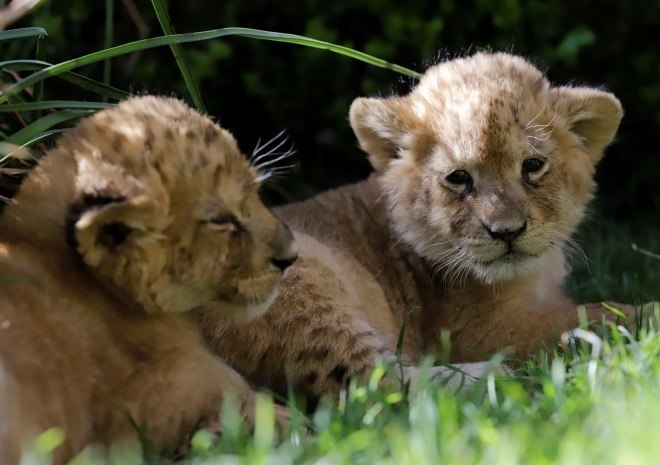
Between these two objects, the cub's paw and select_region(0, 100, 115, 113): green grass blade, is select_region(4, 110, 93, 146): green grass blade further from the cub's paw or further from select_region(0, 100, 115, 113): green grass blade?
the cub's paw

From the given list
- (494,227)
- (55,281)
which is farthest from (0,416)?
(494,227)

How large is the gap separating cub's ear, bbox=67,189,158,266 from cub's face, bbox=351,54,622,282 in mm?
1683

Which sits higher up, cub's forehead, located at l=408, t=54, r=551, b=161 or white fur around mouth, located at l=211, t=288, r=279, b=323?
cub's forehead, located at l=408, t=54, r=551, b=161

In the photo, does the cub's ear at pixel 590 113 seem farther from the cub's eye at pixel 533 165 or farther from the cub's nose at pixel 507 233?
the cub's nose at pixel 507 233

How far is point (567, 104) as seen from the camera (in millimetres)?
4777

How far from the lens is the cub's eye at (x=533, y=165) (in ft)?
15.0

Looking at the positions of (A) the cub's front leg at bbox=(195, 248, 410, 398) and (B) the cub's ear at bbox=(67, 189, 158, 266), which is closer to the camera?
(B) the cub's ear at bbox=(67, 189, 158, 266)

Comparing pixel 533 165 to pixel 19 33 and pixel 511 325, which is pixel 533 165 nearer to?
pixel 511 325

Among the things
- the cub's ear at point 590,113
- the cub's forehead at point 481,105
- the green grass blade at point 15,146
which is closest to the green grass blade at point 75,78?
the green grass blade at point 15,146

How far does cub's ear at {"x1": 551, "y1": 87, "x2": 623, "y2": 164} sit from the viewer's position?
4789 millimetres

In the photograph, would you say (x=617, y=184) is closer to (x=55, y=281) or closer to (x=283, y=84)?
(x=283, y=84)

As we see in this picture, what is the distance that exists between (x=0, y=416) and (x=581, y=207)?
277 centimetres

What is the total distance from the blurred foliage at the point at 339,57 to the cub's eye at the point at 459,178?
69.3 inches

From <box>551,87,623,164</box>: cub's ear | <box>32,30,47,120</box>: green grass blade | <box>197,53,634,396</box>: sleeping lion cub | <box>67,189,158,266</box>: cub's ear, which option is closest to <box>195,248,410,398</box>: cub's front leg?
<box>197,53,634,396</box>: sleeping lion cub
